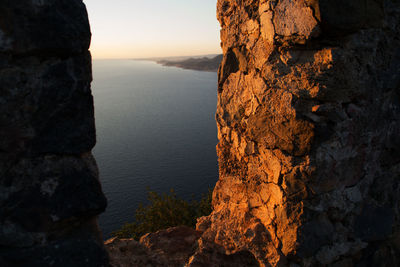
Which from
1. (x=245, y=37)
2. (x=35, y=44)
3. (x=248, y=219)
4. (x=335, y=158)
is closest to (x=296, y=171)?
(x=335, y=158)

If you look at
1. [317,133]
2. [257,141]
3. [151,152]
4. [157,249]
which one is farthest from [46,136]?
[151,152]

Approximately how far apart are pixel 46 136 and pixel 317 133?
9.78 ft

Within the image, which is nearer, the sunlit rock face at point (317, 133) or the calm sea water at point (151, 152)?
the sunlit rock face at point (317, 133)

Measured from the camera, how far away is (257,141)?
14.4 feet

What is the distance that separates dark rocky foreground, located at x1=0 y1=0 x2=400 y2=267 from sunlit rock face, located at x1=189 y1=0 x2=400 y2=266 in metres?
0.02

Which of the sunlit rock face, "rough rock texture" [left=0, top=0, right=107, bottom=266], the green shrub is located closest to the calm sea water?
the green shrub

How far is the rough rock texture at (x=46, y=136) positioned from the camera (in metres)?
2.29

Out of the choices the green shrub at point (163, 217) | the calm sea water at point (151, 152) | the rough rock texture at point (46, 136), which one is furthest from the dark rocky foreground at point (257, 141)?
the calm sea water at point (151, 152)

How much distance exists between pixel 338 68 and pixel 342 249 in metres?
2.38

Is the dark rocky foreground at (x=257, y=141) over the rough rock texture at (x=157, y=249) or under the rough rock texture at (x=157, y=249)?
over

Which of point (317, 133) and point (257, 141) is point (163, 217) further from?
point (317, 133)

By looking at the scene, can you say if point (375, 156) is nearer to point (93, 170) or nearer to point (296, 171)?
point (296, 171)

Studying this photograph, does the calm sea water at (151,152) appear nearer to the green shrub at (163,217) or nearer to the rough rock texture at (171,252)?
the green shrub at (163,217)

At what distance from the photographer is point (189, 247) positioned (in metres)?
5.34
